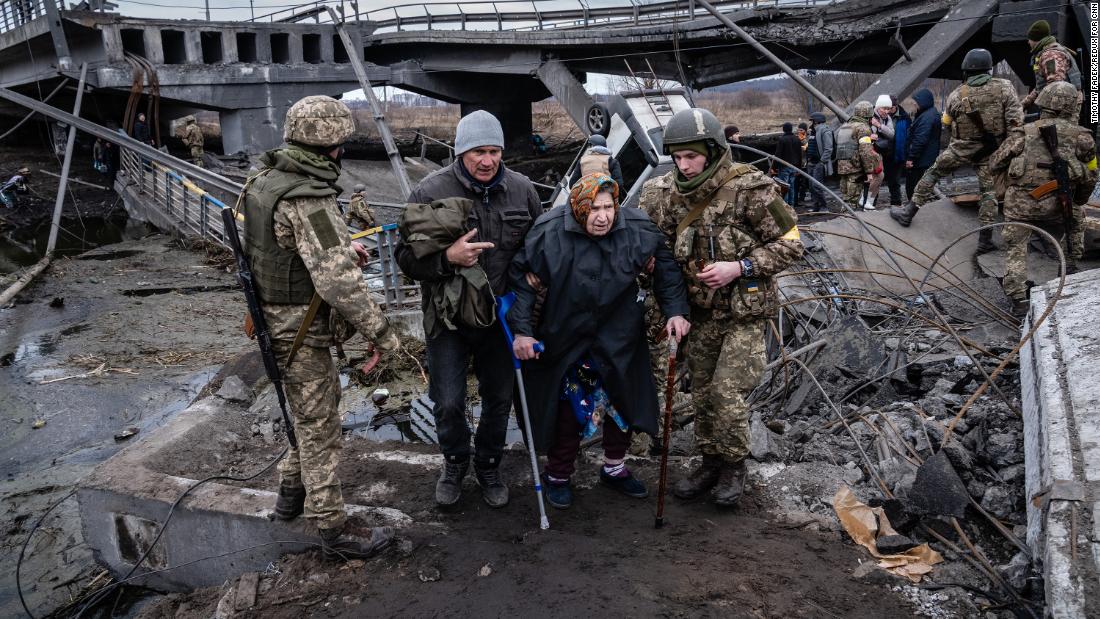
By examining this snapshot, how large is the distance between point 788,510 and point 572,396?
124cm

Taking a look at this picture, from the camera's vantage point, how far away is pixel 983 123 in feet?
23.9

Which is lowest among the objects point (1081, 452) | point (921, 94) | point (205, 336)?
point (205, 336)

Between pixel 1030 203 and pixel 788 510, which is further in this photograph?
pixel 1030 203

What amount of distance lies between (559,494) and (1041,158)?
208 inches

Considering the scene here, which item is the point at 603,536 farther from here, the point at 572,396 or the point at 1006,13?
the point at 1006,13

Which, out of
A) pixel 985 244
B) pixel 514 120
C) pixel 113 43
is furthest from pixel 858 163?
pixel 113 43

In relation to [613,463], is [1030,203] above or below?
above

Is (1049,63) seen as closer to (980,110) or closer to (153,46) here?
(980,110)

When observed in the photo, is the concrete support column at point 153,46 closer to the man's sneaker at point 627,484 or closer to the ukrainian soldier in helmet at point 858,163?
the ukrainian soldier in helmet at point 858,163

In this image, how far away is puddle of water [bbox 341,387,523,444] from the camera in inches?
246

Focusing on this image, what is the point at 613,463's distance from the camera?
13.5 ft

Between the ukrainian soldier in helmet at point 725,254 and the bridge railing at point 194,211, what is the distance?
450 cm

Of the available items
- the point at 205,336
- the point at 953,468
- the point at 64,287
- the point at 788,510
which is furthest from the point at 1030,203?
the point at 64,287

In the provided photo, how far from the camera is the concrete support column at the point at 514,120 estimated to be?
2572cm
